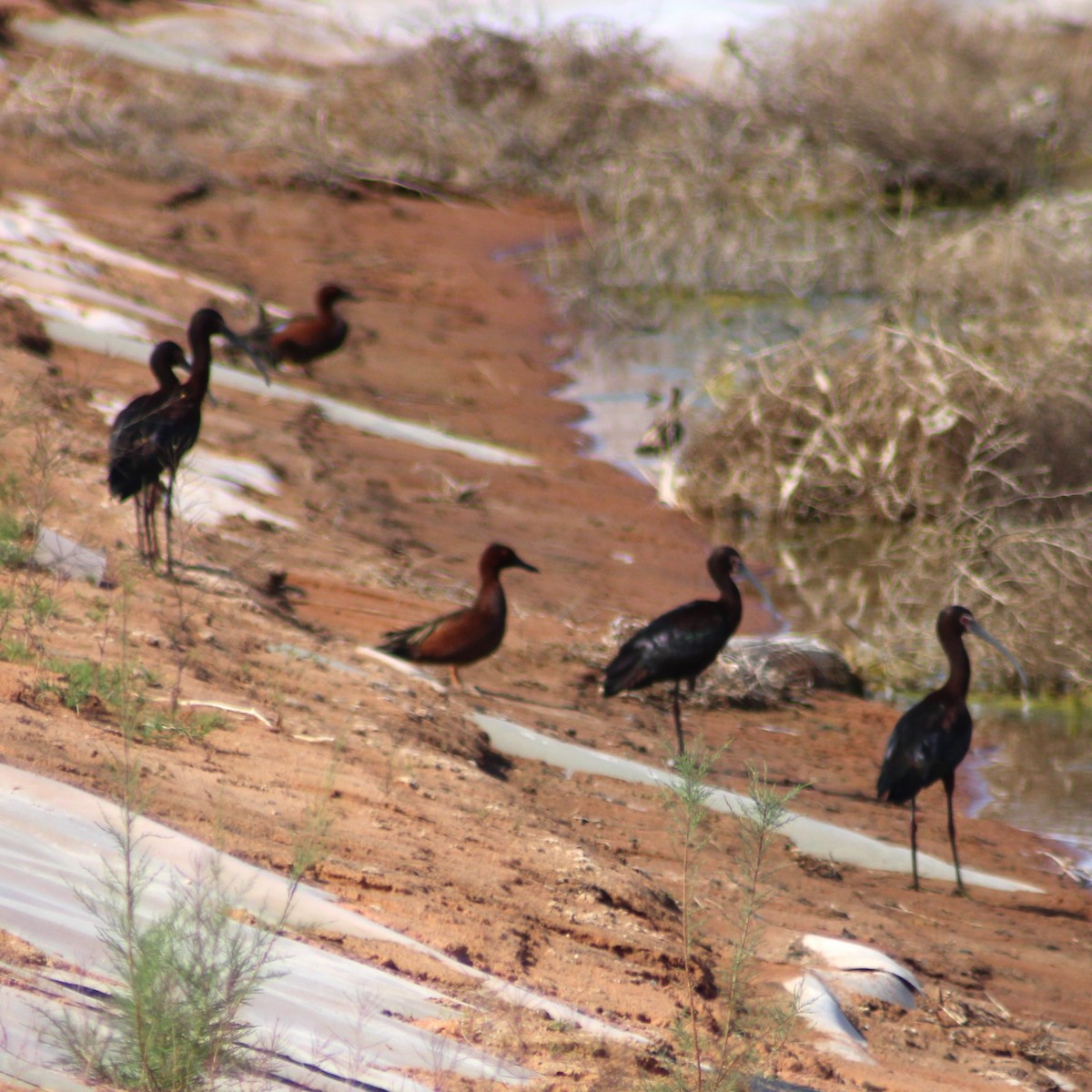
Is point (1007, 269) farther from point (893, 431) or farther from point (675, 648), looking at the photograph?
point (675, 648)

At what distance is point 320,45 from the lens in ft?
106

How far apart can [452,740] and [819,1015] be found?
257 cm

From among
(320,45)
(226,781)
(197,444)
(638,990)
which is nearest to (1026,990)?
(638,990)

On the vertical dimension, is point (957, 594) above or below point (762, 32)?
below

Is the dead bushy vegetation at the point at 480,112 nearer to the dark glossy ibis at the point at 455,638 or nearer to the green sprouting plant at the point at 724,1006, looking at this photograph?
the dark glossy ibis at the point at 455,638

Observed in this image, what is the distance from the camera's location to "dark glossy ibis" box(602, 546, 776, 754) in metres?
8.66

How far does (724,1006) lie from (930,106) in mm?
20364

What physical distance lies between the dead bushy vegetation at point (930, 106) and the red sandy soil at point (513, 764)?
10.1 meters

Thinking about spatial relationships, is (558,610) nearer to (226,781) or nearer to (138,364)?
(138,364)

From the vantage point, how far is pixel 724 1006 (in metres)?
5.09

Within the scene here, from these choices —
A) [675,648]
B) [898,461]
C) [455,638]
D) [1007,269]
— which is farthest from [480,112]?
[455,638]

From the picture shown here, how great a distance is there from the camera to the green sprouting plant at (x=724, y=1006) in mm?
3916

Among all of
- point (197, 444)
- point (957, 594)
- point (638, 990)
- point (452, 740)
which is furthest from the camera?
point (197, 444)

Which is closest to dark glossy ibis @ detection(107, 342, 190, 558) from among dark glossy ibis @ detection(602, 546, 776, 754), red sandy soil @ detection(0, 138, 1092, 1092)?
red sandy soil @ detection(0, 138, 1092, 1092)
